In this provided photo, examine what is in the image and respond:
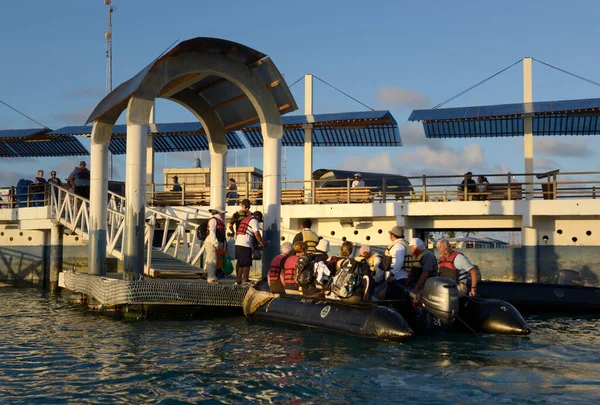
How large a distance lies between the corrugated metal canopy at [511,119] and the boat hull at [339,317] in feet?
52.7

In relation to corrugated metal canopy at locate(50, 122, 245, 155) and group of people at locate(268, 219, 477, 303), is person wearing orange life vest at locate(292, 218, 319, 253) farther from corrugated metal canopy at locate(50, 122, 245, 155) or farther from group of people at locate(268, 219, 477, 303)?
corrugated metal canopy at locate(50, 122, 245, 155)

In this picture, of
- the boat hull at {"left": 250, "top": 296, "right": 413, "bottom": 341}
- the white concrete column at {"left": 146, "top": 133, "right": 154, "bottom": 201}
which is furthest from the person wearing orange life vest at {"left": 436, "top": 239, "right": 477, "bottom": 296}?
the white concrete column at {"left": 146, "top": 133, "right": 154, "bottom": 201}

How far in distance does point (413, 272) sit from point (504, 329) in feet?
7.14

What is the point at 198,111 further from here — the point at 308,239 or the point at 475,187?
the point at 475,187

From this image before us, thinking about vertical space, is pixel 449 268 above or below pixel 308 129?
below

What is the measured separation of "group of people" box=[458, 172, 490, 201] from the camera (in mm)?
24688

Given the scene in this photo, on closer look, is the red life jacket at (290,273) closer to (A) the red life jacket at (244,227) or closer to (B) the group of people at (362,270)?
(B) the group of people at (362,270)

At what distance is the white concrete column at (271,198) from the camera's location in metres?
17.8

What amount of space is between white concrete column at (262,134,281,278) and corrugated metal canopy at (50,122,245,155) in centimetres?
1539

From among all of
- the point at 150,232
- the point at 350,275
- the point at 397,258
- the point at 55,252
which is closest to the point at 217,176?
the point at 150,232

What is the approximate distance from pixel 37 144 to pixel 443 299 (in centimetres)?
3009

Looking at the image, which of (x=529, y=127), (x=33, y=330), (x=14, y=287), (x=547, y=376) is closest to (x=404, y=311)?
(x=547, y=376)

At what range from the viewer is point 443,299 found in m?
12.8

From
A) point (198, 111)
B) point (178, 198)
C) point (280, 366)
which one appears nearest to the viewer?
point (280, 366)
